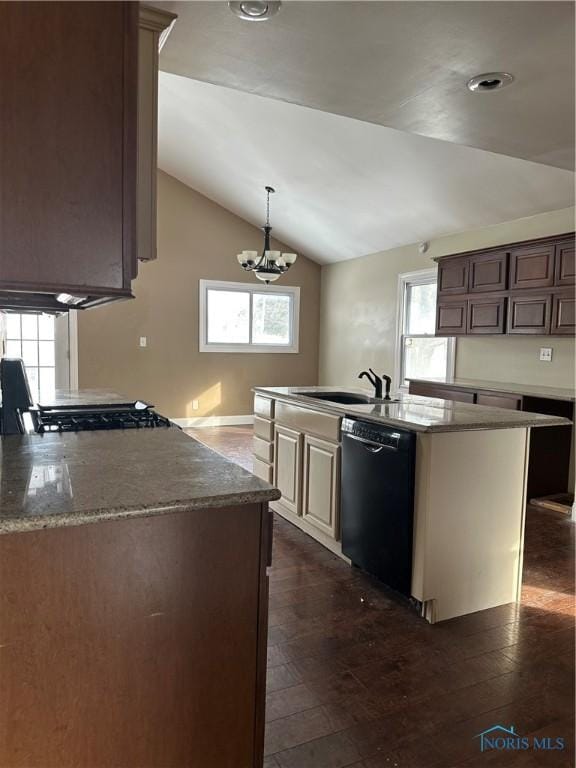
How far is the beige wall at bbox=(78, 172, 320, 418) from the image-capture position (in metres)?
6.78

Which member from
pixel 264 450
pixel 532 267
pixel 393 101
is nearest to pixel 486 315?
pixel 532 267

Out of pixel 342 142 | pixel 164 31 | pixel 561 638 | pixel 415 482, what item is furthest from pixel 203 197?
pixel 561 638

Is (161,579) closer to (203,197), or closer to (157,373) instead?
(157,373)

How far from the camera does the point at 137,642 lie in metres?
1.26

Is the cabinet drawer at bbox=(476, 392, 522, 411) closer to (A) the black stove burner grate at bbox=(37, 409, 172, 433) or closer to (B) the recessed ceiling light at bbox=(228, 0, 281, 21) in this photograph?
(A) the black stove burner grate at bbox=(37, 409, 172, 433)

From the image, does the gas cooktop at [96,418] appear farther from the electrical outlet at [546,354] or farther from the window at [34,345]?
the window at [34,345]

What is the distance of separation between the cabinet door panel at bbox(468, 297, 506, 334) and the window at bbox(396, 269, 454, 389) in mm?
681

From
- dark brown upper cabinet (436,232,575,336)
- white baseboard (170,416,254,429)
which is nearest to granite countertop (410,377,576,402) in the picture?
dark brown upper cabinet (436,232,575,336)

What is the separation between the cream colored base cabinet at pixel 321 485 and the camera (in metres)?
2.98

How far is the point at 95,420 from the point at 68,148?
1227 millimetres

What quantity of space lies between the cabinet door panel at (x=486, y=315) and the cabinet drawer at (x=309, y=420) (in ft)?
7.62

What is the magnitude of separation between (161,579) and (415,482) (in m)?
1.40

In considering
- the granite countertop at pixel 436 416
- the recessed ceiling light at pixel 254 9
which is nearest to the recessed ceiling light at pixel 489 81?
the recessed ceiling light at pixel 254 9

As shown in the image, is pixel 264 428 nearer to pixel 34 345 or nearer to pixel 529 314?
pixel 529 314
